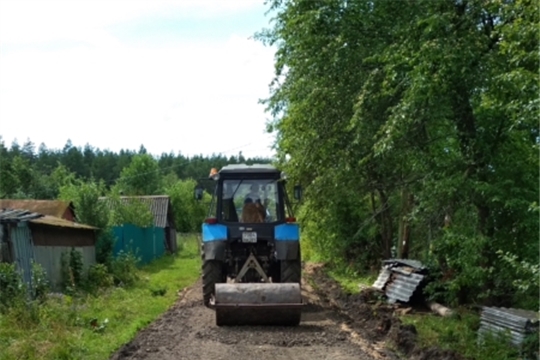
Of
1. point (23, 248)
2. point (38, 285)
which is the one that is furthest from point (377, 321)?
point (23, 248)

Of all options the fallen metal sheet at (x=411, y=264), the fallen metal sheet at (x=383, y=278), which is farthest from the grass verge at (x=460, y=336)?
the fallen metal sheet at (x=383, y=278)

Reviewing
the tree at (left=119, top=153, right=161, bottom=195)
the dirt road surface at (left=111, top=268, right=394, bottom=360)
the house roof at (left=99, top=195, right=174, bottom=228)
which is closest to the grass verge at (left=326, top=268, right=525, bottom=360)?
the dirt road surface at (left=111, top=268, right=394, bottom=360)

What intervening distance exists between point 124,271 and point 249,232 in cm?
903

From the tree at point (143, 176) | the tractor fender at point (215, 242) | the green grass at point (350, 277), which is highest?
the tree at point (143, 176)

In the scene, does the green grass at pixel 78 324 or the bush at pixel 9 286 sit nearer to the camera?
the green grass at pixel 78 324

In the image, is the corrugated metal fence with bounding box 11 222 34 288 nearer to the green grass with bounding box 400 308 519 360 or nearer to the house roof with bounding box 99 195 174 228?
the green grass with bounding box 400 308 519 360

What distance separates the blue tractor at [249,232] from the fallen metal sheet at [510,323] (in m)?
3.97

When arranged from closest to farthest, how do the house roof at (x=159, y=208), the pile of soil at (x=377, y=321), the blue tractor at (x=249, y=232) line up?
the pile of soil at (x=377, y=321)
the blue tractor at (x=249, y=232)
the house roof at (x=159, y=208)

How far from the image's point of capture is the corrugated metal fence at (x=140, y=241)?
28.0m

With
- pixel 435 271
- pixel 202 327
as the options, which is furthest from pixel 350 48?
pixel 202 327

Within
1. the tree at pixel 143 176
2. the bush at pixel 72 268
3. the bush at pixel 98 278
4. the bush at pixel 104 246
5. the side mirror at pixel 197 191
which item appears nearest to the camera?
the side mirror at pixel 197 191

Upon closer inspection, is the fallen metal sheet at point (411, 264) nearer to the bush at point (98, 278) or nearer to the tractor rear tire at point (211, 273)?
the tractor rear tire at point (211, 273)

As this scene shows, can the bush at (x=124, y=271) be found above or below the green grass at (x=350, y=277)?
above

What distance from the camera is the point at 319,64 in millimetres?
13570
